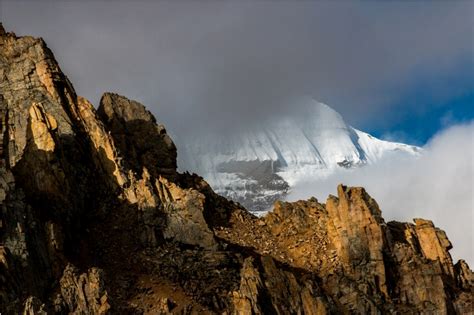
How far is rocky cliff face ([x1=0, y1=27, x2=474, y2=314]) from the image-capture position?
83.2m

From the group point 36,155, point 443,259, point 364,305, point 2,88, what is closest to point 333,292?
point 364,305

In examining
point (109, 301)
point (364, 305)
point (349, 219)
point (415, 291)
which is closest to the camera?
point (109, 301)

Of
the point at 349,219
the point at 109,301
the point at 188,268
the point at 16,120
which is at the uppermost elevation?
the point at 16,120

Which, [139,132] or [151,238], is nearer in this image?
[151,238]

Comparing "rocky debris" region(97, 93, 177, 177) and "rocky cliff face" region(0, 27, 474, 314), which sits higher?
"rocky debris" region(97, 93, 177, 177)

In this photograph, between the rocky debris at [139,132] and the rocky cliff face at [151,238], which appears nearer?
the rocky cliff face at [151,238]

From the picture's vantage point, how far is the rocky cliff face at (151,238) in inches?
3278

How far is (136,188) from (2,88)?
20.4 metres

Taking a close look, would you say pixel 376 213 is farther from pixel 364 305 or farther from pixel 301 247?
pixel 364 305

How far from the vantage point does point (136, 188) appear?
332 feet

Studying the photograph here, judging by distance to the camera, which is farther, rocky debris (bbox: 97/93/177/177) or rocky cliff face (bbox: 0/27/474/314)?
rocky debris (bbox: 97/93/177/177)

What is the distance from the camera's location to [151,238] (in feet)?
319

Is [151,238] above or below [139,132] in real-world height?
below

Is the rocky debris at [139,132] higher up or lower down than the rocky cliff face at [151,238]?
higher up
